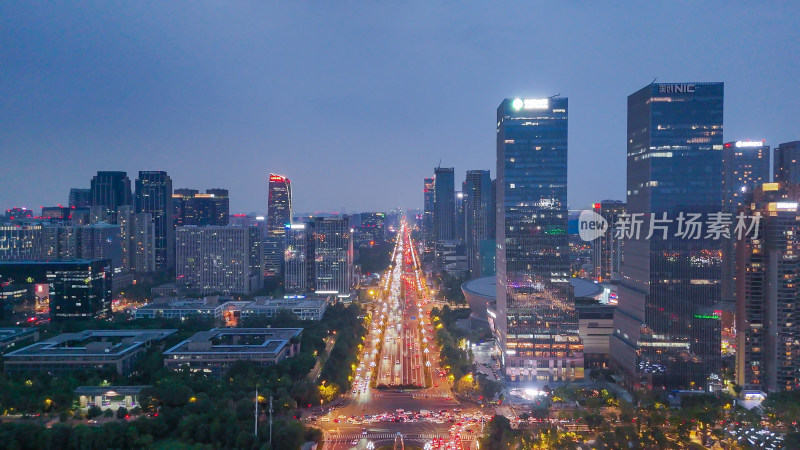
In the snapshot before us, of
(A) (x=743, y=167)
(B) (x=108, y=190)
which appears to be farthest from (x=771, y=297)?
(B) (x=108, y=190)

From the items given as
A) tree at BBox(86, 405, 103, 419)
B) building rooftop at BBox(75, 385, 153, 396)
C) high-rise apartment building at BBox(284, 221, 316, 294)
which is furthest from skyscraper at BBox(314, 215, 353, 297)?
tree at BBox(86, 405, 103, 419)

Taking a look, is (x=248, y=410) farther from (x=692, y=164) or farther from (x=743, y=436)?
(x=692, y=164)

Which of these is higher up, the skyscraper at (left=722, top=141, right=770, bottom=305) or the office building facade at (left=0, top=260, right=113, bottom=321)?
the skyscraper at (left=722, top=141, right=770, bottom=305)

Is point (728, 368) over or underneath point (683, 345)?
underneath

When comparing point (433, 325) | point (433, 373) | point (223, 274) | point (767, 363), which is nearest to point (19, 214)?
point (223, 274)

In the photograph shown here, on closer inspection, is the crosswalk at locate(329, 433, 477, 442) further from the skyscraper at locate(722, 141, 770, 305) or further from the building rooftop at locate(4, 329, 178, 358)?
the skyscraper at locate(722, 141, 770, 305)

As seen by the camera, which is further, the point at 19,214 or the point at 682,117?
the point at 19,214
